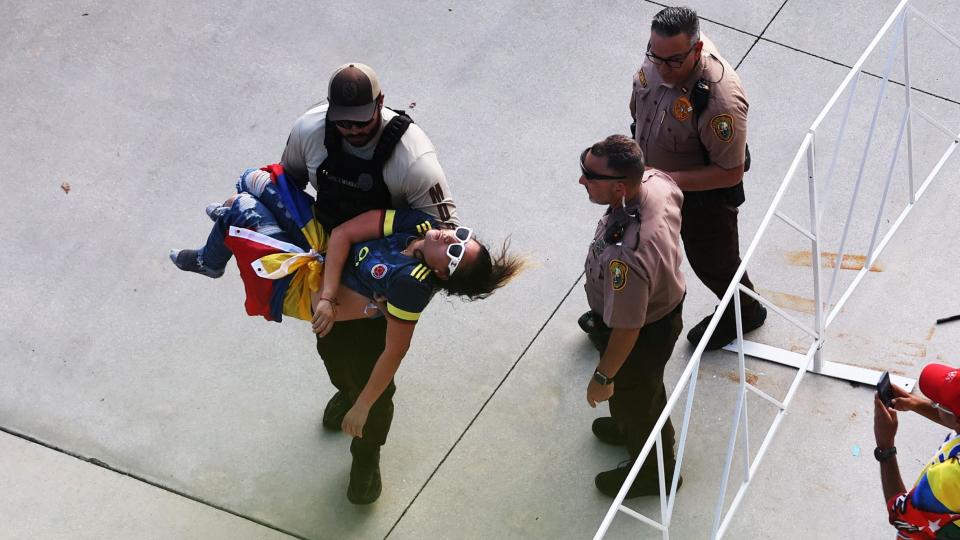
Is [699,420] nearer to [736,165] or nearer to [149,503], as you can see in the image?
[736,165]

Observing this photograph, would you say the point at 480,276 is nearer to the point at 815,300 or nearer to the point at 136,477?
the point at 815,300

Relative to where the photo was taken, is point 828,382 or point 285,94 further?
point 285,94

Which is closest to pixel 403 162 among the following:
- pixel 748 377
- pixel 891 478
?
pixel 891 478

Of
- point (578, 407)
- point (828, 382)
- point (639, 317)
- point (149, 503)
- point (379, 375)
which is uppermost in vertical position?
point (639, 317)

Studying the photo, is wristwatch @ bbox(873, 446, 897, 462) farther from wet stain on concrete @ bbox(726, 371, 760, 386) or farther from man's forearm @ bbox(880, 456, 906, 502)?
wet stain on concrete @ bbox(726, 371, 760, 386)

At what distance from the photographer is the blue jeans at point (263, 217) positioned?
359 centimetres

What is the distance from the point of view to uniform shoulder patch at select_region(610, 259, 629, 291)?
3414 mm

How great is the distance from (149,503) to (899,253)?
3.70 meters

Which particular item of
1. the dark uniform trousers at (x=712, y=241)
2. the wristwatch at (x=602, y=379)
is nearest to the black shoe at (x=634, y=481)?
the wristwatch at (x=602, y=379)

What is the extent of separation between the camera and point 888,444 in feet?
10.9

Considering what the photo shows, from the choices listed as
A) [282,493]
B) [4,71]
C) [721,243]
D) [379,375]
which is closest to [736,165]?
[721,243]

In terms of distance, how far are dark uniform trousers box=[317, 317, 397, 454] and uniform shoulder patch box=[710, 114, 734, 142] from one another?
1.47m

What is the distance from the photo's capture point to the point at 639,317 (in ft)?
11.3

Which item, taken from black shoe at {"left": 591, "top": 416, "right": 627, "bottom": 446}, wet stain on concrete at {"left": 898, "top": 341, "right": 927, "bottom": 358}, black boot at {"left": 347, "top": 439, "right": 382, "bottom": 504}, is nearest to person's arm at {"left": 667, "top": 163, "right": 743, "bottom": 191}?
black shoe at {"left": 591, "top": 416, "right": 627, "bottom": 446}
